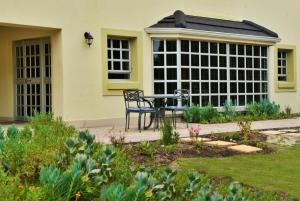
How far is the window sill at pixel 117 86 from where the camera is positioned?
1445 centimetres

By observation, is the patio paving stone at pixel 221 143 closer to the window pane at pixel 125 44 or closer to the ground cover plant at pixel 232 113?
the ground cover plant at pixel 232 113

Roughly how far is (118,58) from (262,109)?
207 inches

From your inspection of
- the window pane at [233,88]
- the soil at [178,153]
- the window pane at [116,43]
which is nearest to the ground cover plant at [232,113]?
the window pane at [233,88]

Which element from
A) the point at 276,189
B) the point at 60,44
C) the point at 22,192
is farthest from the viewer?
the point at 60,44

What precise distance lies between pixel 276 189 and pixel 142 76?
961 centimetres

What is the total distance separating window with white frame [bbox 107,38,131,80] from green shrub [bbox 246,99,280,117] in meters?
4.39

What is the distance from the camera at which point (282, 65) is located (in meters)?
20.5

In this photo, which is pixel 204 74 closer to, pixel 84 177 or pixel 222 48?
pixel 222 48

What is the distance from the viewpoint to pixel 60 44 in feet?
44.4

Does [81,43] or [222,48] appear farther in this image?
[222,48]

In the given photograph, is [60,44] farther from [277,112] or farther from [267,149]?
[277,112]

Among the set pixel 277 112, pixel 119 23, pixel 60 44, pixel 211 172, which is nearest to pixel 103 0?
pixel 119 23

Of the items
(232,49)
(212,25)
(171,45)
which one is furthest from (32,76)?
(232,49)

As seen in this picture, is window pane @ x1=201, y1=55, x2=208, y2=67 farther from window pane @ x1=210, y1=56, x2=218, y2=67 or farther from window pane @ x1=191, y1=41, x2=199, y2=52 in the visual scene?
window pane @ x1=191, y1=41, x2=199, y2=52
